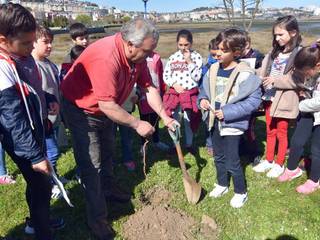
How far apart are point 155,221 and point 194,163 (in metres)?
1.66

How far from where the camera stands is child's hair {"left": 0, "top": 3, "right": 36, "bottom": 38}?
246 centimetres

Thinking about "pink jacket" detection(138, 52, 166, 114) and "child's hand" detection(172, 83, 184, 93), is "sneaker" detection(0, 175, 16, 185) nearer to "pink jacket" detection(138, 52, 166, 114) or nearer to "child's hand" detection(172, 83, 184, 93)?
"pink jacket" detection(138, 52, 166, 114)

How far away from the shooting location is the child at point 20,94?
8.22ft

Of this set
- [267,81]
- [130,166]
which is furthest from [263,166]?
[130,166]

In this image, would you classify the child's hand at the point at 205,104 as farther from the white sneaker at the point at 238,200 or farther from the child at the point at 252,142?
the child at the point at 252,142

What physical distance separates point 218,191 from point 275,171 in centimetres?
97

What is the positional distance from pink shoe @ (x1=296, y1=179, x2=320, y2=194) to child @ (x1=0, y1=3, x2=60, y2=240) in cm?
313

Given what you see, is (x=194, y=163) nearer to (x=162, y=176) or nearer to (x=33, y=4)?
(x=162, y=176)

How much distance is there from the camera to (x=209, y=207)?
4230 mm

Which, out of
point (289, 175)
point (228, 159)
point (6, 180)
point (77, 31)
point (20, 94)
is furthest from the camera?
point (77, 31)

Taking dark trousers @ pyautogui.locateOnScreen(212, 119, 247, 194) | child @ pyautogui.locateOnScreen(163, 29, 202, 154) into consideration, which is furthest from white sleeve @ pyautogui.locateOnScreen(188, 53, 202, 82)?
dark trousers @ pyautogui.locateOnScreen(212, 119, 247, 194)

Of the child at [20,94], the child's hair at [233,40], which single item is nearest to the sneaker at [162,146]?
the child's hair at [233,40]

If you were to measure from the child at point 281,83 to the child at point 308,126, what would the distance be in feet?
0.65

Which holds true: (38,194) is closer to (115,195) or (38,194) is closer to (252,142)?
(115,195)
